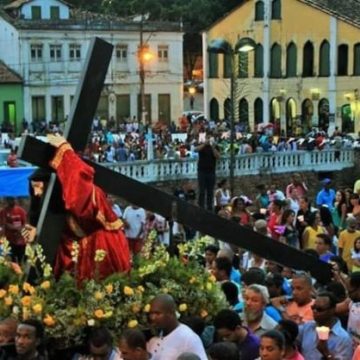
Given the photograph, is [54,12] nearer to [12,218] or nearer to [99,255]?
[12,218]

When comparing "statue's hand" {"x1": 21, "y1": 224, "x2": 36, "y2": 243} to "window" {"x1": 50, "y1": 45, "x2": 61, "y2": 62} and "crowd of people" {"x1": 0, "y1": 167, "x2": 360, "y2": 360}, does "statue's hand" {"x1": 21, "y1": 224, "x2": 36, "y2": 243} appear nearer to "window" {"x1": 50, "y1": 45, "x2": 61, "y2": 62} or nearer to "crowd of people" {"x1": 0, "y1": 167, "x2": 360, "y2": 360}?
"crowd of people" {"x1": 0, "y1": 167, "x2": 360, "y2": 360}

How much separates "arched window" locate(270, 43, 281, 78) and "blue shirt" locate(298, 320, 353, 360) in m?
39.9

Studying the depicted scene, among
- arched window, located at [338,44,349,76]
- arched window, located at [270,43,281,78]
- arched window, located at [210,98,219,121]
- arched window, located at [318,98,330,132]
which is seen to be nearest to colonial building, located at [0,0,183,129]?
arched window, located at [210,98,219,121]

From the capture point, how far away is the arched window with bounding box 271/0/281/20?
46.3 m

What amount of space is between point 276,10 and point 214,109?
22.2ft

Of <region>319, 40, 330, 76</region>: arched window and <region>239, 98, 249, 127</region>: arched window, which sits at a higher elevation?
<region>319, 40, 330, 76</region>: arched window

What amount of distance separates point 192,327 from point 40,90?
154ft

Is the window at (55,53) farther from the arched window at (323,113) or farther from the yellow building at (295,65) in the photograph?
the arched window at (323,113)

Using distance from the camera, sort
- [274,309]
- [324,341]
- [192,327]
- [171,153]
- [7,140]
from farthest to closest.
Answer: [7,140] → [171,153] → [274,309] → [192,327] → [324,341]

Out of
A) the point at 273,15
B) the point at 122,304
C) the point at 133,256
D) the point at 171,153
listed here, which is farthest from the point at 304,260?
the point at 273,15

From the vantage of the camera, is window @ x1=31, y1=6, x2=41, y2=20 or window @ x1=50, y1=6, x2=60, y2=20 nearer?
window @ x1=31, y1=6, x2=41, y2=20

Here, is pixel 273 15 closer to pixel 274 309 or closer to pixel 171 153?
pixel 171 153

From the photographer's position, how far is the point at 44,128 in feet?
155

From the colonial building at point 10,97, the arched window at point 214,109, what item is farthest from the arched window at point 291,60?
the colonial building at point 10,97
